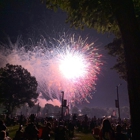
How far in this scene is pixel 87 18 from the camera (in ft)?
32.1

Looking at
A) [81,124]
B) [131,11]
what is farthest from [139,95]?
[81,124]

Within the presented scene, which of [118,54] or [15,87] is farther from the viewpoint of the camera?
[15,87]

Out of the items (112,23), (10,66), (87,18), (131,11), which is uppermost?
(10,66)

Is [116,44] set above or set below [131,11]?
above

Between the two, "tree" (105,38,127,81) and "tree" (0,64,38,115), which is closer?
"tree" (105,38,127,81)

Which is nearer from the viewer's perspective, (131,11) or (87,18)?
(131,11)

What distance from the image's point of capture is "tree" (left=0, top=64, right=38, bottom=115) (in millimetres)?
47375

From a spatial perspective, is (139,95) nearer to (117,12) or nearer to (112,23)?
(117,12)

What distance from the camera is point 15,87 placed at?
49.7m

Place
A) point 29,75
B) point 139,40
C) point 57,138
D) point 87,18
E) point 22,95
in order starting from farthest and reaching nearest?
point 29,75
point 22,95
point 87,18
point 57,138
point 139,40

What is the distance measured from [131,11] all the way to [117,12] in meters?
0.42

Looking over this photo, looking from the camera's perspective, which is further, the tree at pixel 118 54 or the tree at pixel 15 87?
the tree at pixel 15 87

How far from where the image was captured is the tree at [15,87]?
4738 cm

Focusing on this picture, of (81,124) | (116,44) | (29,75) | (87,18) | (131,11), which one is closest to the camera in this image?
(131,11)
